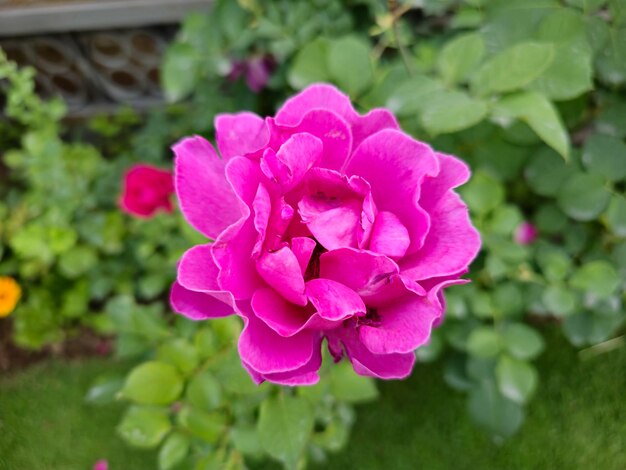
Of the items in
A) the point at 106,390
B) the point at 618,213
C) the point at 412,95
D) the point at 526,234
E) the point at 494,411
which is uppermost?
the point at 412,95

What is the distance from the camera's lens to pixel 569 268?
107 cm

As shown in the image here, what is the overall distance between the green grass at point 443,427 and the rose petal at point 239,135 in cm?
107

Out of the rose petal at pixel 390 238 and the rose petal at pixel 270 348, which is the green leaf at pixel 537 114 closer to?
the rose petal at pixel 390 238

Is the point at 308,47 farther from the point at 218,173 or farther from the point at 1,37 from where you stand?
the point at 1,37

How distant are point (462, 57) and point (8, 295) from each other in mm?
1525

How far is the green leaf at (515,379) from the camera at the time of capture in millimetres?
1031

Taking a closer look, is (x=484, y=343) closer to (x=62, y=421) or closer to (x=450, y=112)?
(x=450, y=112)

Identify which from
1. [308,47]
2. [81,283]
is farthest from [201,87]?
[81,283]

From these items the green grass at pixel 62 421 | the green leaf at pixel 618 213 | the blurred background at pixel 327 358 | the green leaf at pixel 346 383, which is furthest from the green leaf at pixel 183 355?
the green leaf at pixel 618 213

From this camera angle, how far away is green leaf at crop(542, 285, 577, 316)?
100 centimetres

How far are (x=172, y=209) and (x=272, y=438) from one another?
0.82 metres

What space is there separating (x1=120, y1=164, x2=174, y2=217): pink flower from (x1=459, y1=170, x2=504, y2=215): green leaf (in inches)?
30.5

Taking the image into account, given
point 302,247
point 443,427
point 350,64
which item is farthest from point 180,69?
point 443,427

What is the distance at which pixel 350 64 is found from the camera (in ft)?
2.82
